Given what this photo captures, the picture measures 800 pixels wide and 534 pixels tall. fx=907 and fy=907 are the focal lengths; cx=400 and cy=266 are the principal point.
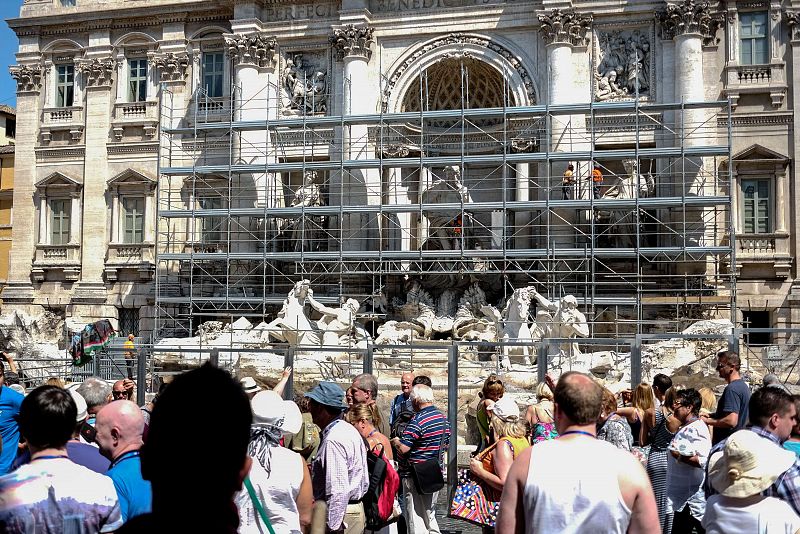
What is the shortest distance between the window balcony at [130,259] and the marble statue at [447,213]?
8.93 m

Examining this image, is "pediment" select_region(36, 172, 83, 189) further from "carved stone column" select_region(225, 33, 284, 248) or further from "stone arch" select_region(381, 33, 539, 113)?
"stone arch" select_region(381, 33, 539, 113)

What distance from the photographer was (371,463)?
21.6 feet

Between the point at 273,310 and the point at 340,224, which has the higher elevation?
the point at 340,224

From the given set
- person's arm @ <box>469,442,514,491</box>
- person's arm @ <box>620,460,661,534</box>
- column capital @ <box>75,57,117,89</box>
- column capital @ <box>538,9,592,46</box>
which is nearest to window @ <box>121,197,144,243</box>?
column capital @ <box>75,57,117,89</box>

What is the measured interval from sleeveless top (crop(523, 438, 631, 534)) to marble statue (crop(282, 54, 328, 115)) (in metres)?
23.8

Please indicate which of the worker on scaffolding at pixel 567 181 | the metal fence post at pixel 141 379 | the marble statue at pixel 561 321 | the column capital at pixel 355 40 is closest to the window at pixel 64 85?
the column capital at pixel 355 40

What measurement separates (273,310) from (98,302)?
20.8 ft

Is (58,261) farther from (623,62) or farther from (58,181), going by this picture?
(623,62)

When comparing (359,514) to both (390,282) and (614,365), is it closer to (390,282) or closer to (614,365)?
(614,365)

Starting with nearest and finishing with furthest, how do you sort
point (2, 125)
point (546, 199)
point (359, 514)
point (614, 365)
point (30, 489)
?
point (30, 489), point (359, 514), point (614, 365), point (546, 199), point (2, 125)

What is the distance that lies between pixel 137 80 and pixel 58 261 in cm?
638

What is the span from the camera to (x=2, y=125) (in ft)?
132

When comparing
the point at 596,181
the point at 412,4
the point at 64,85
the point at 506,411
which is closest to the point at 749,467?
the point at 506,411

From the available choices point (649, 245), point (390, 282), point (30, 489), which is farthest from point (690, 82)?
point (30, 489)
